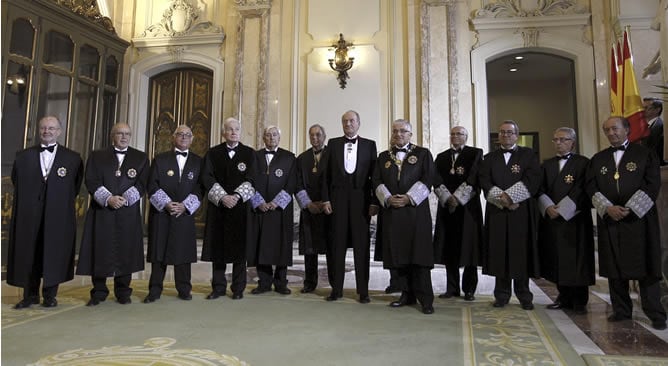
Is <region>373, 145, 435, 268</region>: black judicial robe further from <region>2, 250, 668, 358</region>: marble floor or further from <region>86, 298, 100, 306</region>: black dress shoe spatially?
<region>86, 298, 100, 306</region>: black dress shoe

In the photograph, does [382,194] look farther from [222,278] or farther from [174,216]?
[174,216]

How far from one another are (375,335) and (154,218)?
2.23m

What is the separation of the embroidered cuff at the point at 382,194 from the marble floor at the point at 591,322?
3.36 feet

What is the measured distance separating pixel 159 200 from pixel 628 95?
15.4 feet

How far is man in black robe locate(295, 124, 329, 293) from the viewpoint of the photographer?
4.36m

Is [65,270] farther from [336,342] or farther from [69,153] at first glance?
[336,342]

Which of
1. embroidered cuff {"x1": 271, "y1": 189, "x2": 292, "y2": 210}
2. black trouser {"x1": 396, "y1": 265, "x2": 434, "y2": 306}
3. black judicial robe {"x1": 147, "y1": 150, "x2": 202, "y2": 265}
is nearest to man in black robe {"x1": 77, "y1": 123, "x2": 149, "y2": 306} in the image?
black judicial robe {"x1": 147, "y1": 150, "x2": 202, "y2": 265}

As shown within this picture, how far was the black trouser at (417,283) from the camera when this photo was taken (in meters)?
3.59

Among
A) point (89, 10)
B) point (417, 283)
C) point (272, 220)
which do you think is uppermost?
point (89, 10)

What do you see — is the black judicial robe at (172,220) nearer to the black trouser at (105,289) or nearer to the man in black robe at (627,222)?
the black trouser at (105,289)

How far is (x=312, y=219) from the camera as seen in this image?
4.46 m

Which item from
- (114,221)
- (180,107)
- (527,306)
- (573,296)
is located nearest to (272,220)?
(114,221)

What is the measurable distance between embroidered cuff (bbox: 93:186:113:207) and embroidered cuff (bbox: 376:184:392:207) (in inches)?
86.1

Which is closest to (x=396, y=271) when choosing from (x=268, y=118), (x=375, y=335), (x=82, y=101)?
(x=375, y=335)
